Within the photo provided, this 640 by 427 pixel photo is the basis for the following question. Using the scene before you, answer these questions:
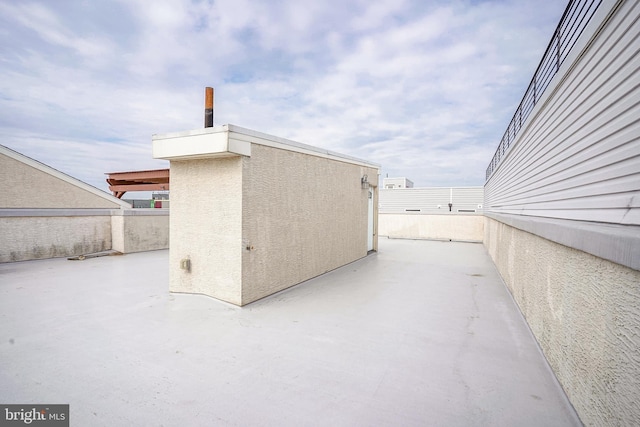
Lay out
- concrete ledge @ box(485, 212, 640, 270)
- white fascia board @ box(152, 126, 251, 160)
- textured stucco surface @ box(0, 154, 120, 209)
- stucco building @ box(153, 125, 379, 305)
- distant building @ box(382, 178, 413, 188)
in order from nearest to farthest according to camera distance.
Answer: concrete ledge @ box(485, 212, 640, 270) < white fascia board @ box(152, 126, 251, 160) < stucco building @ box(153, 125, 379, 305) < textured stucco surface @ box(0, 154, 120, 209) < distant building @ box(382, 178, 413, 188)

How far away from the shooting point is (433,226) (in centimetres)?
1552

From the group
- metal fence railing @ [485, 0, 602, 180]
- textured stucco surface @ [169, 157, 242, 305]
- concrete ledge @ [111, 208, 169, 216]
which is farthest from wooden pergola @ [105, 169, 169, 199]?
metal fence railing @ [485, 0, 602, 180]

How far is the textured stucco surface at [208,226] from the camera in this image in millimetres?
4926

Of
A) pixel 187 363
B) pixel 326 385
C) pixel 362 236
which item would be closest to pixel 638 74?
pixel 326 385

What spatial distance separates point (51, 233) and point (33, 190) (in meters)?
1.75

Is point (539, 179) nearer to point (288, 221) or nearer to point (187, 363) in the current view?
point (288, 221)

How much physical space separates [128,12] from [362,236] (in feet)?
28.1

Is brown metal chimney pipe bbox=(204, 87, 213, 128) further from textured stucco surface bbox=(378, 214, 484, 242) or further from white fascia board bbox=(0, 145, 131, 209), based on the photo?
→ textured stucco surface bbox=(378, 214, 484, 242)

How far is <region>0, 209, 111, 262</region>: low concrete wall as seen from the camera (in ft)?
27.2

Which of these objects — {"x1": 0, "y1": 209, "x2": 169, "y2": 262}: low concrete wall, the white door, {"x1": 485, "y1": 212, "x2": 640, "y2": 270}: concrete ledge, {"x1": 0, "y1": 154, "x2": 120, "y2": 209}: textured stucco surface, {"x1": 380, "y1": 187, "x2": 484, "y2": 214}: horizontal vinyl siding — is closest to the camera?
{"x1": 485, "y1": 212, "x2": 640, "y2": 270}: concrete ledge

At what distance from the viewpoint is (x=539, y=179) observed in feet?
13.8

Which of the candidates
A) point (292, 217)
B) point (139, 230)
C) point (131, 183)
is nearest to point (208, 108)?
point (292, 217)

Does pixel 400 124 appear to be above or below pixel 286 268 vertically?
above

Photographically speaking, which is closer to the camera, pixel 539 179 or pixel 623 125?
pixel 623 125
